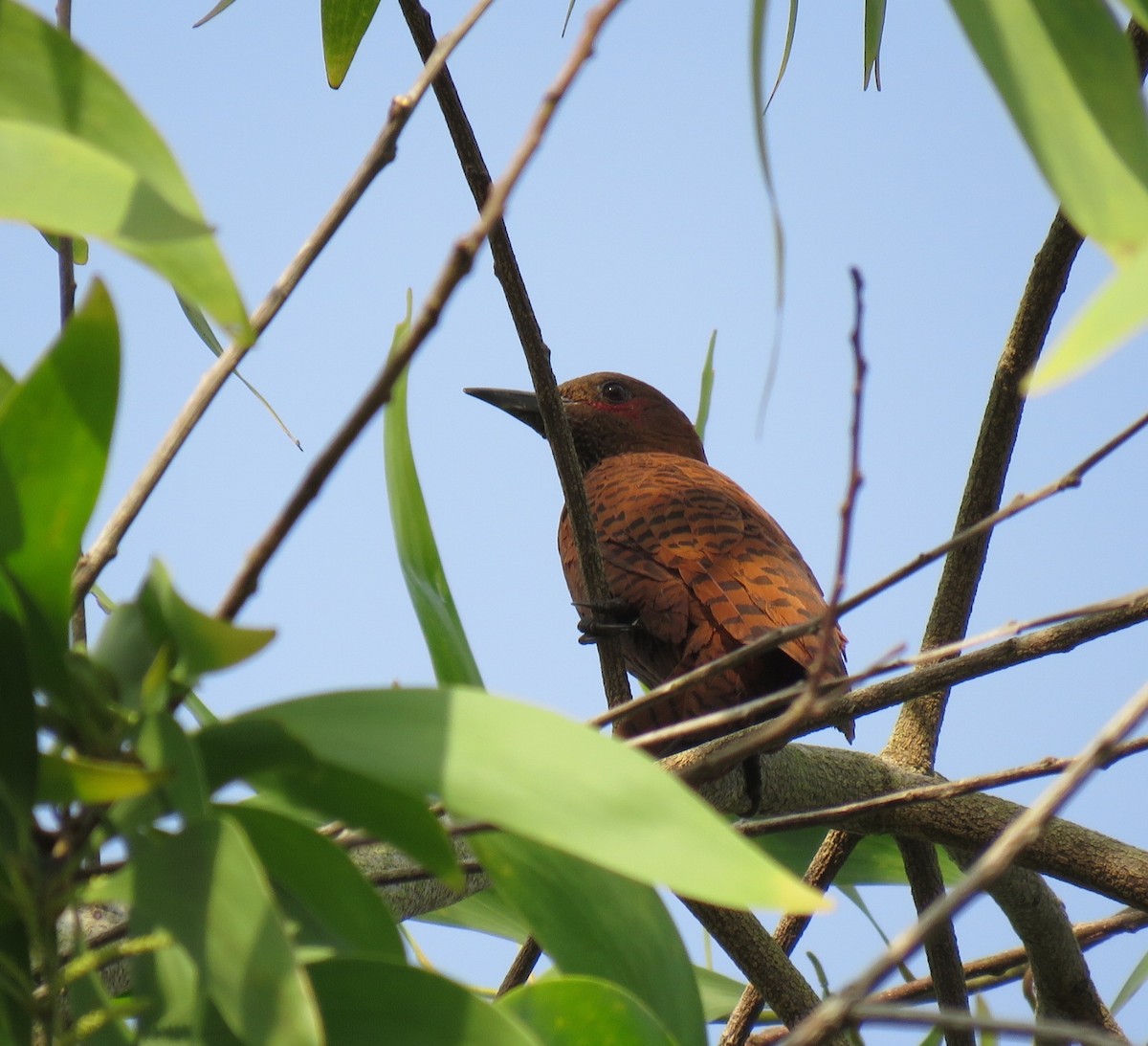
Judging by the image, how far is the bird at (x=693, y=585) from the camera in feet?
5.89

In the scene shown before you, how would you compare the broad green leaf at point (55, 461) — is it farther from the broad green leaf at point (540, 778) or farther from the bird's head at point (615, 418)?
the bird's head at point (615, 418)

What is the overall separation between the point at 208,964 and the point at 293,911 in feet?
0.36

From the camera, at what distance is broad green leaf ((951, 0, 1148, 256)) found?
528 mm

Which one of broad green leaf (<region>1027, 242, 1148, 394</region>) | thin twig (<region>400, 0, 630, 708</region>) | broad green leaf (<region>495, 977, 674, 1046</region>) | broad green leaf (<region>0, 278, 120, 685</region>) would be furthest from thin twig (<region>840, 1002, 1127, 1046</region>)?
thin twig (<region>400, 0, 630, 708</region>)

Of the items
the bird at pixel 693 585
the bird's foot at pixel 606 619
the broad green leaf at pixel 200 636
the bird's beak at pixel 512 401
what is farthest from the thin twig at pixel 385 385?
the bird's beak at pixel 512 401

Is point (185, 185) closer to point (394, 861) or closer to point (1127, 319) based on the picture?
point (1127, 319)

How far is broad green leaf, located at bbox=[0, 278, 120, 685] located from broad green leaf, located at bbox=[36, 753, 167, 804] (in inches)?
2.0

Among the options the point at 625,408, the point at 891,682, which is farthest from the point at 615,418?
the point at 891,682

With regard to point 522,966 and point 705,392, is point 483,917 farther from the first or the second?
point 705,392

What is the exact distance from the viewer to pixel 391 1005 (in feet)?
1.79

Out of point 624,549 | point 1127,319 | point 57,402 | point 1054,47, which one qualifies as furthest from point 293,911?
point 624,549

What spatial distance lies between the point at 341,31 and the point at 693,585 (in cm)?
95

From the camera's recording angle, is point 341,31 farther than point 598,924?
Yes

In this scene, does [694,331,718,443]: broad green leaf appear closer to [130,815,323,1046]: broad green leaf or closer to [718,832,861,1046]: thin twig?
[718,832,861,1046]: thin twig
